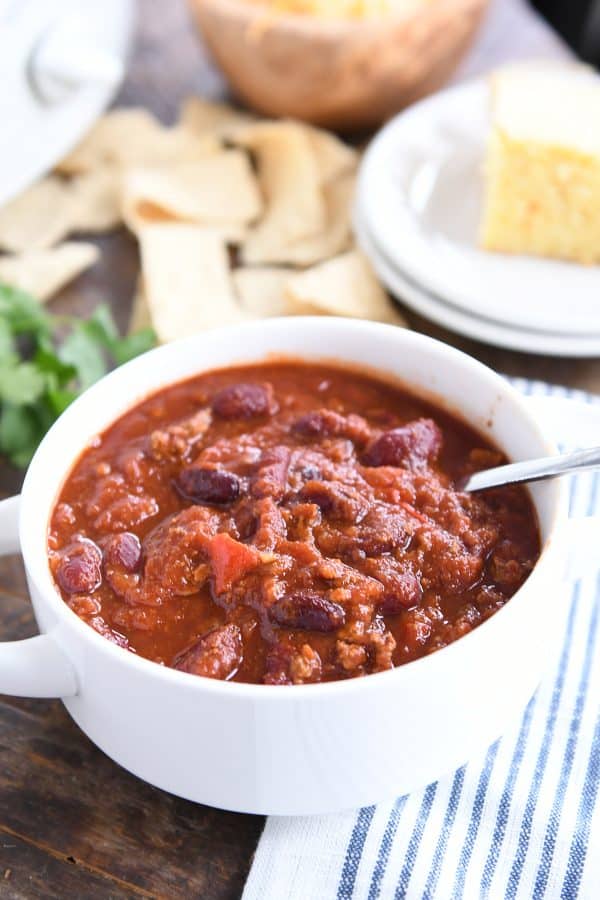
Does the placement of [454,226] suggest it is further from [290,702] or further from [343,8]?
[290,702]

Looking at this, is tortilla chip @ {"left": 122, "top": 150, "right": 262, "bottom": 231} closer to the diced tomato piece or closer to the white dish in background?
the white dish in background

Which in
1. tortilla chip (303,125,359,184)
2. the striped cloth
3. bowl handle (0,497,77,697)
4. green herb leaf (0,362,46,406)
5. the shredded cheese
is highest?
the shredded cheese

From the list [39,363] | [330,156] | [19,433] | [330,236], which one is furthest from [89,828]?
[330,156]

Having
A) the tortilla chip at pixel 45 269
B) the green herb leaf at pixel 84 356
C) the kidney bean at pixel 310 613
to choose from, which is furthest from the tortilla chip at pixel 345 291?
the kidney bean at pixel 310 613

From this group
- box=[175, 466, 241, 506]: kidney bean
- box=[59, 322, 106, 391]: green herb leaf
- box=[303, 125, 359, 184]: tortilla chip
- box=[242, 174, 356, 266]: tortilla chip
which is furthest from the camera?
box=[303, 125, 359, 184]: tortilla chip

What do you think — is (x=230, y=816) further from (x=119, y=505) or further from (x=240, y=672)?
(x=119, y=505)

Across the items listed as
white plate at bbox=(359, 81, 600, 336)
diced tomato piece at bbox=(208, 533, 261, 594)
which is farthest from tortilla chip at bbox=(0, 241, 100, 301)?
diced tomato piece at bbox=(208, 533, 261, 594)

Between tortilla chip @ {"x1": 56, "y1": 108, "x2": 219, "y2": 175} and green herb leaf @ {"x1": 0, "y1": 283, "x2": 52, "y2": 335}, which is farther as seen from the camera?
tortilla chip @ {"x1": 56, "y1": 108, "x2": 219, "y2": 175}
